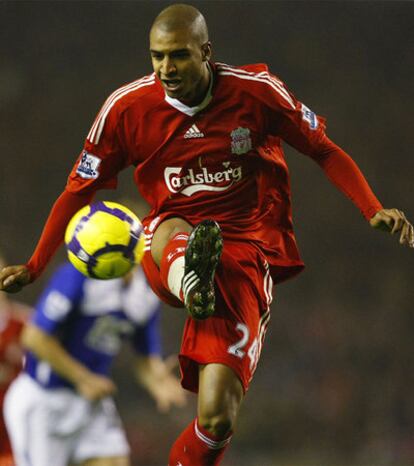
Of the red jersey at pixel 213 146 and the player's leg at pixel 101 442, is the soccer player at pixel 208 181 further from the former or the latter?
the player's leg at pixel 101 442

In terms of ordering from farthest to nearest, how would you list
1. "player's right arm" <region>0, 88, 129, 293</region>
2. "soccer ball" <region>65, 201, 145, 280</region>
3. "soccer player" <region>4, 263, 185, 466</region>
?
1. "soccer player" <region>4, 263, 185, 466</region>
2. "player's right arm" <region>0, 88, 129, 293</region>
3. "soccer ball" <region>65, 201, 145, 280</region>

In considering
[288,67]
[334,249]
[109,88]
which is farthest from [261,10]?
[334,249]

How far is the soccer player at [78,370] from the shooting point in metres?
5.59

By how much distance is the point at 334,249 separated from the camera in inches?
375

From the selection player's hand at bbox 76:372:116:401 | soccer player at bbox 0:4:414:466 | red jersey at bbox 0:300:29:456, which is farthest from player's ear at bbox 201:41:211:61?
red jersey at bbox 0:300:29:456

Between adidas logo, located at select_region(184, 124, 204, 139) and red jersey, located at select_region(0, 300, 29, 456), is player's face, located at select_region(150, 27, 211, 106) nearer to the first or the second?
adidas logo, located at select_region(184, 124, 204, 139)

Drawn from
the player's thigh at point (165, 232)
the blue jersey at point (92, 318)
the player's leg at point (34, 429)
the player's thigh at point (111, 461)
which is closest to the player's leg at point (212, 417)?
the player's thigh at point (165, 232)

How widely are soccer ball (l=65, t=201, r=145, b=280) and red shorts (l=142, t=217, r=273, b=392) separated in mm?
107

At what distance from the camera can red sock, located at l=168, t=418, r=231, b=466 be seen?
12.3ft

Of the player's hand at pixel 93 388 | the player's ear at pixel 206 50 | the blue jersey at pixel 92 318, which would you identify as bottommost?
the player's hand at pixel 93 388

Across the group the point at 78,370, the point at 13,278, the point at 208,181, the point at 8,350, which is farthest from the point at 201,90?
the point at 8,350

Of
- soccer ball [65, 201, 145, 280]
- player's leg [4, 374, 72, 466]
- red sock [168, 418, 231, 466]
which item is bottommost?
player's leg [4, 374, 72, 466]

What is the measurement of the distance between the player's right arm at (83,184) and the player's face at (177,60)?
Result: 27 centimetres

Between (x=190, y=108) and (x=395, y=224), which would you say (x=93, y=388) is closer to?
(x=190, y=108)
